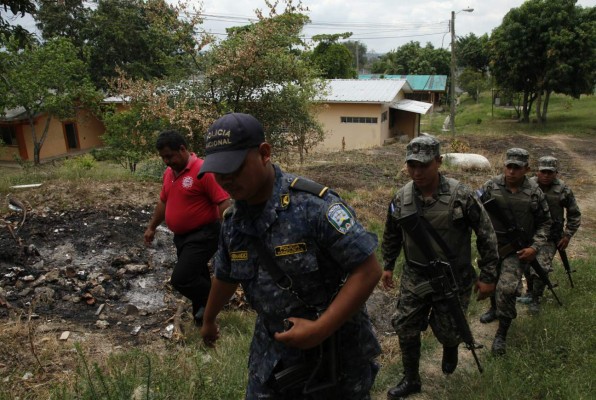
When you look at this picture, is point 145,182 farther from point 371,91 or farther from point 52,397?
point 371,91

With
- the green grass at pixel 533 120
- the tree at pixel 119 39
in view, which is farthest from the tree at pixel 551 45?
the tree at pixel 119 39

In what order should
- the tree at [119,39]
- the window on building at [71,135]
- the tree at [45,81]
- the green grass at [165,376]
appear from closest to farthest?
the green grass at [165,376]
the tree at [45,81]
the window on building at [71,135]
the tree at [119,39]

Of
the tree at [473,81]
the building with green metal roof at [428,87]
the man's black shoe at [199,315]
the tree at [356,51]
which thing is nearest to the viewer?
the man's black shoe at [199,315]

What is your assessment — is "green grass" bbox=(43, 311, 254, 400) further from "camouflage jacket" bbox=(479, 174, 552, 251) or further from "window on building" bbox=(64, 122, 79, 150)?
"window on building" bbox=(64, 122, 79, 150)

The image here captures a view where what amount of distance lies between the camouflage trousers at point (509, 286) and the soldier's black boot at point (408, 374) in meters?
1.02

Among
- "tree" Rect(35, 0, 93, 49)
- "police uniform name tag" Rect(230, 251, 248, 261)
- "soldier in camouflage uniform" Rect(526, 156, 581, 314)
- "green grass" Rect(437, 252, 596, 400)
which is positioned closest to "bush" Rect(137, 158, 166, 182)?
"soldier in camouflage uniform" Rect(526, 156, 581, 314)

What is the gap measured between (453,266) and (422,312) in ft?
1.25

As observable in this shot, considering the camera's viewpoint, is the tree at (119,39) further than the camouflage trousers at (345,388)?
Yes

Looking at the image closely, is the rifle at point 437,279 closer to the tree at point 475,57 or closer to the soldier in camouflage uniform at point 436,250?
the soldier in camouflage uniform at point 436,250

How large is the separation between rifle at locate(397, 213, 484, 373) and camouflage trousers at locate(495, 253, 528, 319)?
2.88 feet

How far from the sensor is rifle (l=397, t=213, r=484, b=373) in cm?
292

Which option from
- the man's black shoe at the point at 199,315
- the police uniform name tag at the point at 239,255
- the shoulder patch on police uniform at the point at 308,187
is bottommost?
the man's black shoe at the point at 199,315

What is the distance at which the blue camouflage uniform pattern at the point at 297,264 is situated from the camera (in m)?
1.65

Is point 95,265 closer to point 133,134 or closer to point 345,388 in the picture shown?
point 345,388
